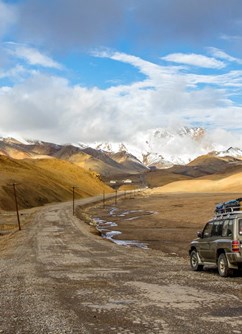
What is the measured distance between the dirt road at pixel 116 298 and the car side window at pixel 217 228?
1510 mm

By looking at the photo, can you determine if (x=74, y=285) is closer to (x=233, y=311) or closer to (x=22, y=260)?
(x=233, y=311)

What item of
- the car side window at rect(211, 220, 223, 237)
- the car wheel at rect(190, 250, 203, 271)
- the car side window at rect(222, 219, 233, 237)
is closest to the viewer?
the car side window at rect(222, 219, 233, 237)

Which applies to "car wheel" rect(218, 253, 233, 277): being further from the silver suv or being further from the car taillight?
the car taillight

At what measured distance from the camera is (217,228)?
61.8ft

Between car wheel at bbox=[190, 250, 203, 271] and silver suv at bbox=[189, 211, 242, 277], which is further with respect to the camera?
car wheel at bbox=[190, 250, 203, 271]

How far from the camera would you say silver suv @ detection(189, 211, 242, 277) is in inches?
667

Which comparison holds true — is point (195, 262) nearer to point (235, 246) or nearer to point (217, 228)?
point (217, 228)

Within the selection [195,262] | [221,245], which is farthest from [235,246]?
[195,262]

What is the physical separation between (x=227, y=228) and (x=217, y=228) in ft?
3.30

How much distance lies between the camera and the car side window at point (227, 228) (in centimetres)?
1755

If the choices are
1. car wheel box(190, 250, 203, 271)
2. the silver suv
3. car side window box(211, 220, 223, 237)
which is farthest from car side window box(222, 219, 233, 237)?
car wheel box(190, 250, 203, 271)

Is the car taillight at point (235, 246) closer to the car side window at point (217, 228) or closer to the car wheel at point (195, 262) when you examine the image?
the car side window at point (217, 228)

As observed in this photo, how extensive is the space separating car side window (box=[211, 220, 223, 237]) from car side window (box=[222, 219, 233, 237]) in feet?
1.08

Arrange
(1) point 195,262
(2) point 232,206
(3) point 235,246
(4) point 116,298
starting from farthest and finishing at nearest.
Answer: (2) point 232,206, (1) point 195,262, (3) point 235,246, (4) point 116,298
